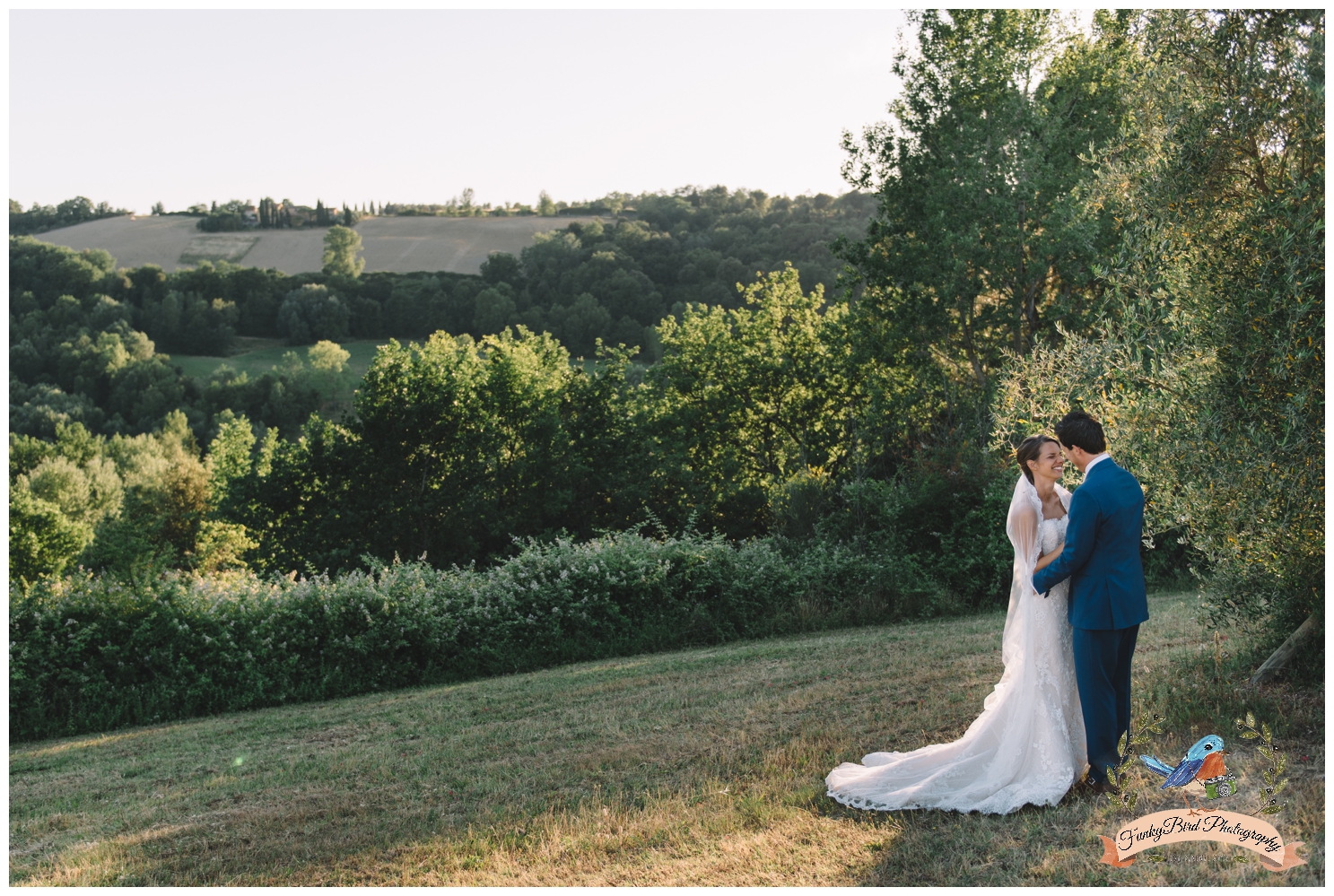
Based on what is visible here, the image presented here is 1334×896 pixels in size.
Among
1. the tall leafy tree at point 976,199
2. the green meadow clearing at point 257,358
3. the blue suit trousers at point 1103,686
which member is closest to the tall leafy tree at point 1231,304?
the blue suit trousers at point 1103,686

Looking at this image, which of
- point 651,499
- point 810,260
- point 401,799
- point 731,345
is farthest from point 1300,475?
point 810,260

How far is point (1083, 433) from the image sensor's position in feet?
17.5

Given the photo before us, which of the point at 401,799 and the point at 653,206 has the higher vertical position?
the point at 653,206

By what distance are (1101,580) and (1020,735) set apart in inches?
42.9

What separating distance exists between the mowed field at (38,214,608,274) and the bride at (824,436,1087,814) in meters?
79.5

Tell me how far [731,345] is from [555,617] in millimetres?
21463

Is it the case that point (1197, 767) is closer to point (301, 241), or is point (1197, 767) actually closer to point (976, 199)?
point (976, 199)

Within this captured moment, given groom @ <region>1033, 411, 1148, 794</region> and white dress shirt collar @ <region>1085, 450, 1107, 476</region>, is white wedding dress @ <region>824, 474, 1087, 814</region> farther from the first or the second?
white dress shirt collar @ <region>1085, 450, 1107, 476</region>

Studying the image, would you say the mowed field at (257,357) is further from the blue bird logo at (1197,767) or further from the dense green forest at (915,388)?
the blue bird logo at (1197,767)

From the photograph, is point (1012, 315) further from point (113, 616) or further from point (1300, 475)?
point (113, 616)

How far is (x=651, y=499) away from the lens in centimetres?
2870

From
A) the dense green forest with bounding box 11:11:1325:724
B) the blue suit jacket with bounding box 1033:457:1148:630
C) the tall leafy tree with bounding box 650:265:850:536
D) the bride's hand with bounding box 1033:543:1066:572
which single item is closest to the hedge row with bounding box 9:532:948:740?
the dense green forest with bounding box 11:11:1325:724

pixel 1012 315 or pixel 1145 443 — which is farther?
pixel 1012 315

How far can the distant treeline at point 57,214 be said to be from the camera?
9231cm
